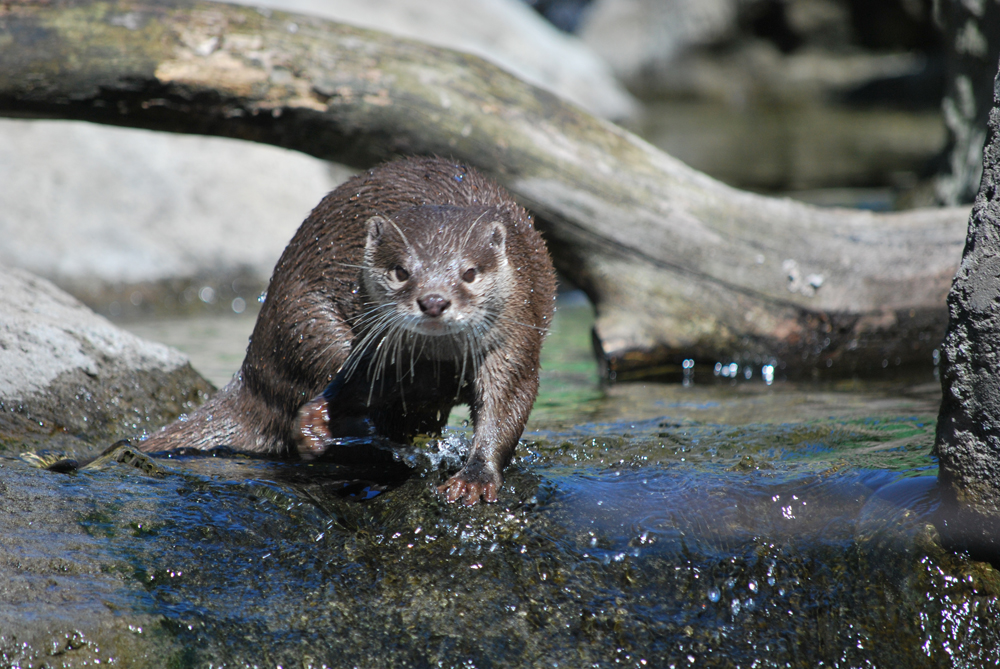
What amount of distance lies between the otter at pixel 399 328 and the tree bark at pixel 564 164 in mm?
1074

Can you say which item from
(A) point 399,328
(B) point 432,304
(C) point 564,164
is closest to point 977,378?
(B) point 432,304

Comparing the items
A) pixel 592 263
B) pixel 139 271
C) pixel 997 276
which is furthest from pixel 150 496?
pixel 139 271

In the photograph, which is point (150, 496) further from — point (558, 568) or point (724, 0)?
point (724, 0)

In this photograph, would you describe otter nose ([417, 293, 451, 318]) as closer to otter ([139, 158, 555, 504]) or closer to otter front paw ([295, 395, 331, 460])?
otter ([139, 158, 555, 504])

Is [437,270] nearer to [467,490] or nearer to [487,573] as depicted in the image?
[467,490]

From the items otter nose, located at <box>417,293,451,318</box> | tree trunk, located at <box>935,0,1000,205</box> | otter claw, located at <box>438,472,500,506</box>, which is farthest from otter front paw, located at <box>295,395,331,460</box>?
tree trunk, located at <box>935,0,1000,205</box>

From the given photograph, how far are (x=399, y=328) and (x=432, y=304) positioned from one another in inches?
9.6

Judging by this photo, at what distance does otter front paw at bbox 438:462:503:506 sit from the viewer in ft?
7.41

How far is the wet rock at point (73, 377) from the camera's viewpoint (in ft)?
8.89

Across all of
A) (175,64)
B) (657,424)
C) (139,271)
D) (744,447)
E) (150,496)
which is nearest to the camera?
(150,496)

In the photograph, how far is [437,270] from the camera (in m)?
2.33

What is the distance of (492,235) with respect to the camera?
243 cm

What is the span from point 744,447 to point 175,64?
2.51 m

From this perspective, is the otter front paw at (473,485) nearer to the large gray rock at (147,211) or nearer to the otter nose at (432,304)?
the otter nose at (432,304)
